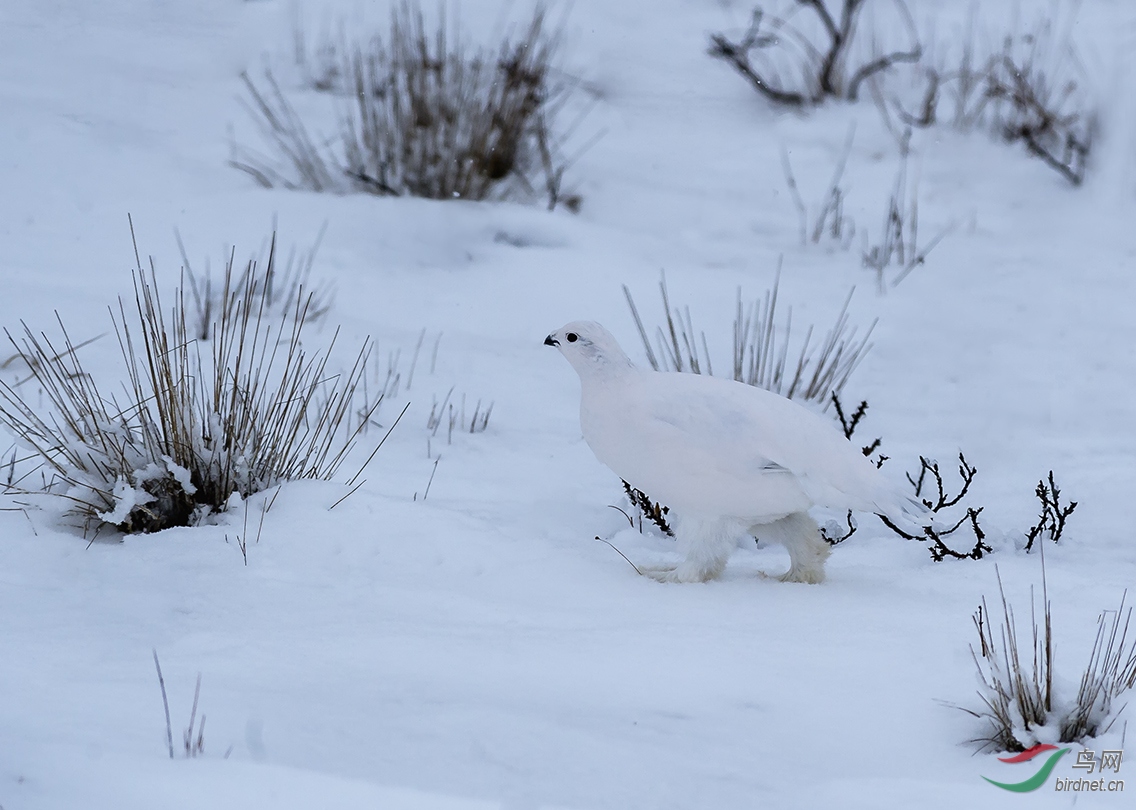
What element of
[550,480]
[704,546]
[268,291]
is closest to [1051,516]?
[704,546]

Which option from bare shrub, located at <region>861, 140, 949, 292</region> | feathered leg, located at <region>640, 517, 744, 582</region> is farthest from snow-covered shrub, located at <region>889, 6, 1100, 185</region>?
feathered leg, located at <region>640, 517, 744, 582</region>

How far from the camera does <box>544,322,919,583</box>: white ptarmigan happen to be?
7.30 feet

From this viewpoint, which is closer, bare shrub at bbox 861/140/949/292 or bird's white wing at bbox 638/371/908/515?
bird's white wing at bbox 638/371/908/515

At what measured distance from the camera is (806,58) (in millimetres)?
6895

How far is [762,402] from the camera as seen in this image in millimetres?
2314

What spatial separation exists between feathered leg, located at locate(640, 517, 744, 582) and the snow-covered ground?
0.30ft

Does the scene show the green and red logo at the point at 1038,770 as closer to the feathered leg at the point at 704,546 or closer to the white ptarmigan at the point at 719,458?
the white ptarmigan at the point at 719,458

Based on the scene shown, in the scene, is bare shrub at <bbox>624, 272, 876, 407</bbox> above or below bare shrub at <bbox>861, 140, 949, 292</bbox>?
below

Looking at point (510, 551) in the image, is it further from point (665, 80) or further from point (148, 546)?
point (665, 80)

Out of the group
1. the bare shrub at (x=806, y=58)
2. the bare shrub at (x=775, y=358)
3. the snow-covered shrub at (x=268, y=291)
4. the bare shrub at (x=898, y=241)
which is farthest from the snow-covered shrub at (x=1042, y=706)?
the bare shrub at (x=806, y=58)

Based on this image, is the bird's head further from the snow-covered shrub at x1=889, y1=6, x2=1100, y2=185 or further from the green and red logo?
the snow-covered shrub at x1=889, y1=6, x2=1100, y2=185

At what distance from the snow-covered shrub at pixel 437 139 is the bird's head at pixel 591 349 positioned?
2.98m

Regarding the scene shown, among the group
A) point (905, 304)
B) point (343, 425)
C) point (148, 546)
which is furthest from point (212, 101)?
point (148, 546)

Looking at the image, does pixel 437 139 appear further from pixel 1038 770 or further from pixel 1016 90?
pixel 1038 770
